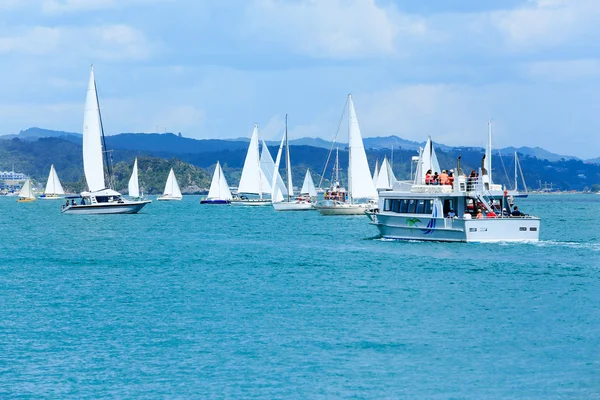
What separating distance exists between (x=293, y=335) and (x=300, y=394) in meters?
6.21

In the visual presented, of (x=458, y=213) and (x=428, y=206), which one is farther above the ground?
(x=428, y=206)

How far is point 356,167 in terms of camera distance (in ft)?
321

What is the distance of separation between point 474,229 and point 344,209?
50.1 metres

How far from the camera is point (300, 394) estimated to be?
2245cm

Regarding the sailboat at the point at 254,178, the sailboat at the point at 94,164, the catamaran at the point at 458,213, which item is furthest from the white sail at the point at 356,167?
the sailboat at the point at 254,178

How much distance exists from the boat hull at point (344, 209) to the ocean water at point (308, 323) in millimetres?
43209

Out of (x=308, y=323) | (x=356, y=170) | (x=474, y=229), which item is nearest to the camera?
(x=308, y=323)

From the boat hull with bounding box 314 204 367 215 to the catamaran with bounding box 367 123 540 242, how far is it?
4216cm

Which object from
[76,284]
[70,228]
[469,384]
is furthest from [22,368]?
[70,228]

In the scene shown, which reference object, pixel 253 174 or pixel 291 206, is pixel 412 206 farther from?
pixel 253 174

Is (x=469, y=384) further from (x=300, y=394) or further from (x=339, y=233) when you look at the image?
(x=339, y=233)

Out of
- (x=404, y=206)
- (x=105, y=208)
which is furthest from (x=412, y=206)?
(x=105, y=208)

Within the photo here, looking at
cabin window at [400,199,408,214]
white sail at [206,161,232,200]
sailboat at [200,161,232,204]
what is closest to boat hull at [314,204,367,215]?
cabin window at [400,199,408,214]

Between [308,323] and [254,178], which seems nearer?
[308,323]
